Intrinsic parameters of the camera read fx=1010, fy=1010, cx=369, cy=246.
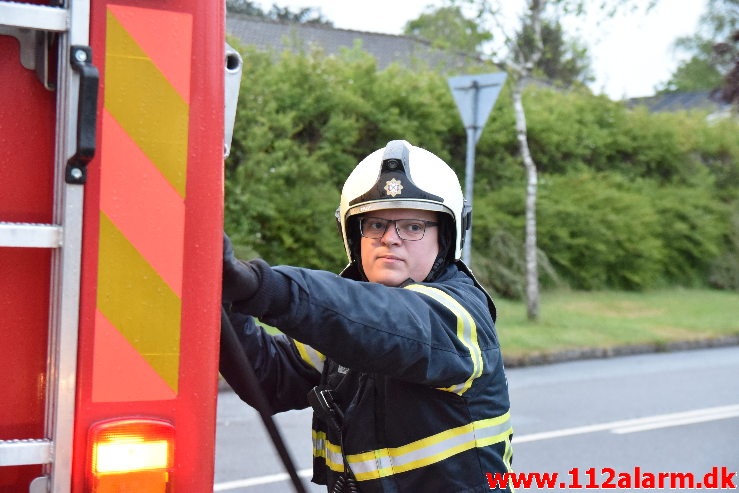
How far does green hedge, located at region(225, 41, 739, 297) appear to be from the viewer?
1406 centimetres

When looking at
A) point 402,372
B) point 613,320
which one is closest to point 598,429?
point 402,372

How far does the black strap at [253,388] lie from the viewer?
192 cm

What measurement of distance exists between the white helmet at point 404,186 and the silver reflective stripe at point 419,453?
465 millimetres

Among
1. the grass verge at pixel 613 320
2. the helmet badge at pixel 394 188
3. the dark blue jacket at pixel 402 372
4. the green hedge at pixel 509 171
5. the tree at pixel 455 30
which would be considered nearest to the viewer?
the dark blue jacket at pixel 402 372

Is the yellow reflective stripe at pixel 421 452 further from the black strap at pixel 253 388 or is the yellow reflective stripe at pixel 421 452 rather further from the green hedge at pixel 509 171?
the green hedge at pixel 509 171

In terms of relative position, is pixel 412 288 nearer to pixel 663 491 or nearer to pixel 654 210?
pixel 663 491

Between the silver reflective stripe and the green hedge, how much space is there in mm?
10458

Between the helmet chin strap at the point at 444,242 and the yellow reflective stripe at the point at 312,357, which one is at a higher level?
the helmet chin strap at the point at 444,242

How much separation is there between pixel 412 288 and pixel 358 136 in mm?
13789

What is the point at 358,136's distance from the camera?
1577cm

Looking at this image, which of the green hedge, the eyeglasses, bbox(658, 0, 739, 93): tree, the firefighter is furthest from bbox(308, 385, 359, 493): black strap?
bbox(658, 0, 739, 93): tree

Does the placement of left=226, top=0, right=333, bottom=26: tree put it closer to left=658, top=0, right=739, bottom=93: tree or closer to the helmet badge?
left=658, top=0, right=739, bottom=93: tree

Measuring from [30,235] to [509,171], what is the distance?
17056 millimetres

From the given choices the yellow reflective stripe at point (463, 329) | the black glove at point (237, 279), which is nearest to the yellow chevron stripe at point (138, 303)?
the black glove at point (237, 279)
